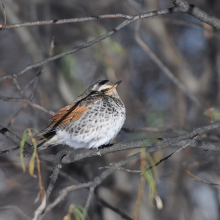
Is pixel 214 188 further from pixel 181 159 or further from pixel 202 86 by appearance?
pixel 202 86

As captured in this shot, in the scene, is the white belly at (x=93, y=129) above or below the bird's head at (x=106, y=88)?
below

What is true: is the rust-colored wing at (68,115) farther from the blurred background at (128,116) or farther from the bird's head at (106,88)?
the blurred background at (128,116)

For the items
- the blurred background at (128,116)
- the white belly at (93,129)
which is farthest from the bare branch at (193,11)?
the blurred background at (128,116)

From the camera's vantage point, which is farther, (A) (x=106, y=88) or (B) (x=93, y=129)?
(A) (x=106, y=88)

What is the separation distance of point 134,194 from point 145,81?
352 cm

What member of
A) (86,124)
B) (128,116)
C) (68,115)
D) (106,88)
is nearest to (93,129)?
(86,124)

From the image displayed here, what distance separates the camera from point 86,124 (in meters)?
5.76

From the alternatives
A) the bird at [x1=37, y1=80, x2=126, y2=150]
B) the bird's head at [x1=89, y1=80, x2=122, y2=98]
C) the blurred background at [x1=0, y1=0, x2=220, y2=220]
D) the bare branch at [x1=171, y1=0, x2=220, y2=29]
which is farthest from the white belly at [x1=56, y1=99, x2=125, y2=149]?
the bare branch at [x1=171, y1=0, x2=220, y2=29]

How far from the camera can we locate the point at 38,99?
8.59 meters

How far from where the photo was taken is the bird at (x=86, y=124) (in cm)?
566

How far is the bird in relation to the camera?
5664 mm

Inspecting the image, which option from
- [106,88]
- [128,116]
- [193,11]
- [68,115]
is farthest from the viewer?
[128,116]

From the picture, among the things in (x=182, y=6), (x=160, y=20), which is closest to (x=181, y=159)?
(x=160, y=20)

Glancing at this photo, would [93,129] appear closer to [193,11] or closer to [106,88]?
[106,88]
